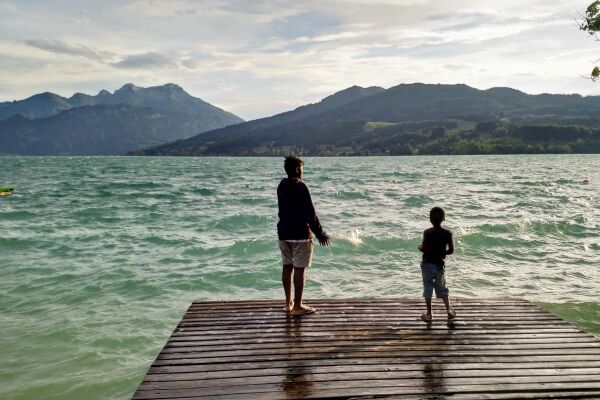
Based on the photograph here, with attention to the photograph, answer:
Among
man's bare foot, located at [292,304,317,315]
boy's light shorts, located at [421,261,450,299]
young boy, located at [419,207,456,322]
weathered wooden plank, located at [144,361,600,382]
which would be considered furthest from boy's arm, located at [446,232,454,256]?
man's bare foot, located at [292,304,317,315]

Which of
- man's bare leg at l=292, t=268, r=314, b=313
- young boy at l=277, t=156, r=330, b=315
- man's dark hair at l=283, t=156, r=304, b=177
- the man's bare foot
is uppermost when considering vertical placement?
man's dark hair at l=283, t=156, r=304, b=177

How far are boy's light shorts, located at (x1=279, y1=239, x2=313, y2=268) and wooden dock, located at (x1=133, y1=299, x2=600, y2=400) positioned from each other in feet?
3.53

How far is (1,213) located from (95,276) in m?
22.9

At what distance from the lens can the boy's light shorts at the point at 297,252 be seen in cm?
800

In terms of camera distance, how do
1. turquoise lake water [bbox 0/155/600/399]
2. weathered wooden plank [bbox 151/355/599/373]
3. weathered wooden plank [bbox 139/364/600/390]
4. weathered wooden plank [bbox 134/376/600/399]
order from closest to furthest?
weathered wooden plank [bbox 134/376/600/399] < weathered wooden plank [bbox 139/364/600/390] < weathered wooden plank [bbox 151/355/599/373] < turquoise lake water [bbox 0/155/600/399]

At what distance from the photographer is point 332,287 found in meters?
15.9

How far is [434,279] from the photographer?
807 centimetres

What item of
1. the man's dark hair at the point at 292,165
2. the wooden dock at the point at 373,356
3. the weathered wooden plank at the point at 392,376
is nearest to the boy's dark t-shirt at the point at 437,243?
the wooden dock at the point at 373,356

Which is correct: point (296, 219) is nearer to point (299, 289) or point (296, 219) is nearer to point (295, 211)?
point (295, 211)

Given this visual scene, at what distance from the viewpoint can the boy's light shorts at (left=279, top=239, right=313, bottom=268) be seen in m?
8.00

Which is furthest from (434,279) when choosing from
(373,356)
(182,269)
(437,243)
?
(182,269)

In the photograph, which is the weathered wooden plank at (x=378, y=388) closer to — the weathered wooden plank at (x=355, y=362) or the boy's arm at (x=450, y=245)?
the weathered wooden plank at (x=355, y=362)

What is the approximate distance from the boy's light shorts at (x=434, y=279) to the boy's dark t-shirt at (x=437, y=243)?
0.34ft

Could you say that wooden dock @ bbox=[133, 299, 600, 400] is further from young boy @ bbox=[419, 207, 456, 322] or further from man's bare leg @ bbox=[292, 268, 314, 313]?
young boy @ bbox=[419, 207, 456, 322]
